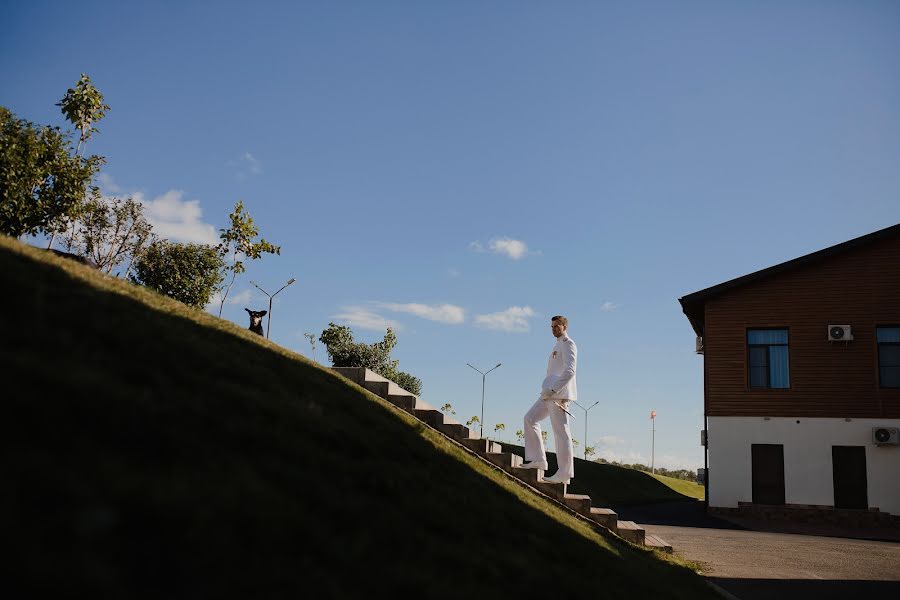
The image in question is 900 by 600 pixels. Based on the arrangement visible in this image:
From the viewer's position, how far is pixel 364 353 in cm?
5759

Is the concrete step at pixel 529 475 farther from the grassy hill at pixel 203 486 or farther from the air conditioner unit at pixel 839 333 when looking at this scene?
the air conditioner unit at pixel 839 333

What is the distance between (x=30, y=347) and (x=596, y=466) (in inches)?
1652

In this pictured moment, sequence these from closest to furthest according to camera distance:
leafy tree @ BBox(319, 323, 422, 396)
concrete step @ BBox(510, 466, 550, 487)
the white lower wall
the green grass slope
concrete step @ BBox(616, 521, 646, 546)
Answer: concrete step @ BBox(616, 521, 646, 546)
concrete step @ BBox(510, 466, 550, 487)
the white lower wall
the green grass slope
leafy tree @ BBox(319, 323, 422, 396)

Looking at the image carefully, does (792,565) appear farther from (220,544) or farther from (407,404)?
(220,544)

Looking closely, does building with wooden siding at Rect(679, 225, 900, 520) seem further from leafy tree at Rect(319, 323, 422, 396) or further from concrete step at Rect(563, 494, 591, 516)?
leafy tree at Rect(319, 323, 422, 396)

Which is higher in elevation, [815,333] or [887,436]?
[815,333]

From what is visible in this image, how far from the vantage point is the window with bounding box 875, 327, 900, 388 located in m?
24.5

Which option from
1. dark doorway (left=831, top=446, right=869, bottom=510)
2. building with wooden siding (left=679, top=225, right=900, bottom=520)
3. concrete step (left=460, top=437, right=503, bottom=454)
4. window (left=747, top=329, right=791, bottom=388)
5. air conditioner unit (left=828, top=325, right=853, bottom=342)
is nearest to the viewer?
concrete step (left=460, top=437, right=503, bottom=454)

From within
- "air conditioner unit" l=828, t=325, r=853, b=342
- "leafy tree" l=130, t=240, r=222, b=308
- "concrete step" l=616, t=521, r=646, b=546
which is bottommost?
"concrete step" l=616, t=521, r=646, b=546

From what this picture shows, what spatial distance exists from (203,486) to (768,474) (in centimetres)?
2556

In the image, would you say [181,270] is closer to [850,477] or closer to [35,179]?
[35,179]

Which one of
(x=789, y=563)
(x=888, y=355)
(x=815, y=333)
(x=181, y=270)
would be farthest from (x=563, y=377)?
(x=181, y=270)

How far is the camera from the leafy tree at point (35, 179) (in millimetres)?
28828

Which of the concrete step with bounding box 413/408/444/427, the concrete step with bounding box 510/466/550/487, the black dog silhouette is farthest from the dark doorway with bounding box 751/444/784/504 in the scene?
the black dog silhouette
